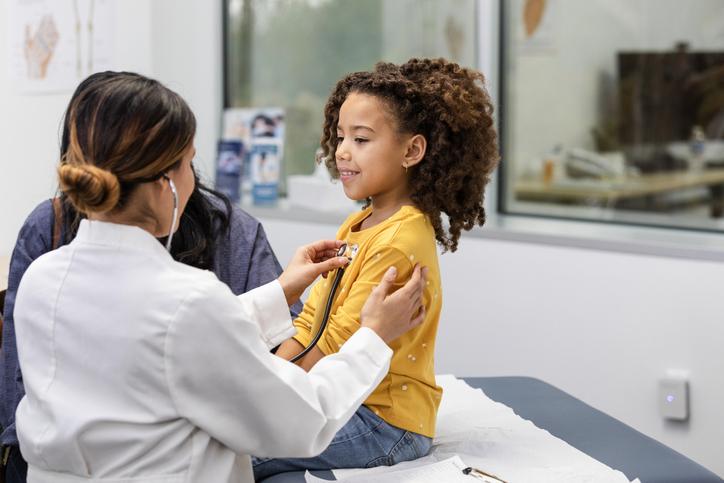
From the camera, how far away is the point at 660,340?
302cm

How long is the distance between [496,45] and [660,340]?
4.06 ft

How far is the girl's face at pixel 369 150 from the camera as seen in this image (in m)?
1.89

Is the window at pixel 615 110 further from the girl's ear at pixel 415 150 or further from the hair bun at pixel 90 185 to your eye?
the hair bun at pixel 90 185

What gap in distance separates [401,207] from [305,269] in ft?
0.79

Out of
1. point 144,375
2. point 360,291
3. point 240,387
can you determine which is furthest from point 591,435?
Answer: point 144,375

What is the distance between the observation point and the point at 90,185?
4.32 ft

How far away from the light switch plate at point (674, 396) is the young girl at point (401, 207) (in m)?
1.27

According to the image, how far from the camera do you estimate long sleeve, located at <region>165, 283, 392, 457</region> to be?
134 centimetres

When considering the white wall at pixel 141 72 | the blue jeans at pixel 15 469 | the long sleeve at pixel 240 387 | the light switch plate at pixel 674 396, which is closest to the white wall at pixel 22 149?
the white wall at pixel 141 72

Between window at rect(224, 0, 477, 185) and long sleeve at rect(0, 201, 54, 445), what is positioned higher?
window at rect(224, 0, 477, 185)

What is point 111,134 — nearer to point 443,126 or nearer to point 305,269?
point 305,269

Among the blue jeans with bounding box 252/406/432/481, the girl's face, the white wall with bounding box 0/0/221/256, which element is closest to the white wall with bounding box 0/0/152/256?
the white wall with bounding box 0/0/221/256

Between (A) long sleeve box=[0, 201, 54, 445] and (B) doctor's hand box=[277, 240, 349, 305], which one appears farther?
(A) long sleeve box=[0, 201, 54, 445]

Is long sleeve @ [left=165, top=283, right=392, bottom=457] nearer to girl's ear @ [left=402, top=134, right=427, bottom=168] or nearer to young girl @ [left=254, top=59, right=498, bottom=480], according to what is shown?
young girl @ [left=254, top=59, right=498, bottom=480]
